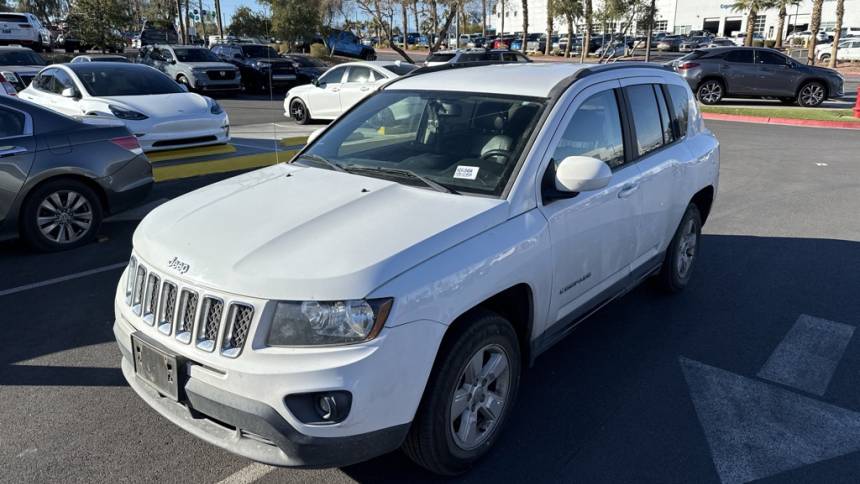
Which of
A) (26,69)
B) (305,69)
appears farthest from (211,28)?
(26,69)

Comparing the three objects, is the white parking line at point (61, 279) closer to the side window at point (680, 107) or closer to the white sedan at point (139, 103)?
the white sedan at point (139, 103)

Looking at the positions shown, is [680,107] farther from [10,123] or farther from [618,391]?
[10,123]

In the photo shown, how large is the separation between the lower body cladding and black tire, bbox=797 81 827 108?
21345 millimetres

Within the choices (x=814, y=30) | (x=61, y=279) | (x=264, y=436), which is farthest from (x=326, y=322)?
(x=814, y=30)

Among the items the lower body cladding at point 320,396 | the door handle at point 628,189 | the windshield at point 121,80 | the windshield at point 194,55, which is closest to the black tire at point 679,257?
the door handle at point 628,189

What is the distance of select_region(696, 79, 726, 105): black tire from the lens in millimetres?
20609

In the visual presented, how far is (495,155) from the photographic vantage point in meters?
3.45

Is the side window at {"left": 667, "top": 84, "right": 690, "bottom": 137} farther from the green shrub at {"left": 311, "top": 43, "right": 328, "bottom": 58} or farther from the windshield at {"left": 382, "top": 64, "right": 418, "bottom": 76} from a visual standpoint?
the green shrub at {"left": 311, "top": 43, "right": 328, "bottom": 58}

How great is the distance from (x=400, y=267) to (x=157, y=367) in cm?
115

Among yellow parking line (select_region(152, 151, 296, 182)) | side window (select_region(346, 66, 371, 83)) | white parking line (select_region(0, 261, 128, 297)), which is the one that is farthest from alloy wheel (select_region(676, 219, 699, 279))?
side window (select_region(346, 66, 371, 83))

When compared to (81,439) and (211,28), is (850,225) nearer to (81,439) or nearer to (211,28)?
(81,439)

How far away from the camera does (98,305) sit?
16.4 feet

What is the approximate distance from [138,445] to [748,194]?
8345 mm

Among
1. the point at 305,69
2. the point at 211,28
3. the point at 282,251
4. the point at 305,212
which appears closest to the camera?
the point at 282,251
